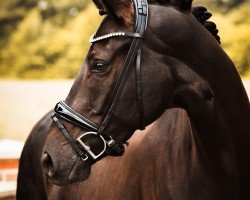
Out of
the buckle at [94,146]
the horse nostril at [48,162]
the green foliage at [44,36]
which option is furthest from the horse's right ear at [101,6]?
the green foliage at [44,36]

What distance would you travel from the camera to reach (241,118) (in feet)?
9.55

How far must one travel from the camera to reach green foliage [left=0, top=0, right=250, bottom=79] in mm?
13617

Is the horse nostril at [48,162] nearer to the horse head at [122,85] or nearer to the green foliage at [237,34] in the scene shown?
the horse head at [122,85]

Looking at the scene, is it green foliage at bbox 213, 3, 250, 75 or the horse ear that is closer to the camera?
the horse ear

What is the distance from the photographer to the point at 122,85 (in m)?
2.65

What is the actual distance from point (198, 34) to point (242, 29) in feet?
26.9

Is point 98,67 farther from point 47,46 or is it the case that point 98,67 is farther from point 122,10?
point 47,46

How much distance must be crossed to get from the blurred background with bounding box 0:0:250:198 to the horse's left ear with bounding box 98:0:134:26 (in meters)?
10.1

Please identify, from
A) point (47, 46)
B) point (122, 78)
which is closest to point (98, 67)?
point (122, 78)

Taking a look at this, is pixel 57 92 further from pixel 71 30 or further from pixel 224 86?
pixel 224 86

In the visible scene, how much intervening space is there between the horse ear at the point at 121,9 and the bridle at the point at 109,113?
1.5 inches

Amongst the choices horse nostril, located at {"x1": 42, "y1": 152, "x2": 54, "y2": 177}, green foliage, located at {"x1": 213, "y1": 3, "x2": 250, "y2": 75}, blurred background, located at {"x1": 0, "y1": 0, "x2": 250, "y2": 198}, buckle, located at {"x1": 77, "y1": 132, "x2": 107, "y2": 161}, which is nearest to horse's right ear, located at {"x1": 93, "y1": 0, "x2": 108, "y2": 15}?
buckle, located at {"x1": 77, "y1": 132, "x2": 107, "y2": 161}

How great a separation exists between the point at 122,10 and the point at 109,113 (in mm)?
545

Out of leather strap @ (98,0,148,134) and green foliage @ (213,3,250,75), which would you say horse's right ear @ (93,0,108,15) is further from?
green foliage @ (213,3,250,75)
